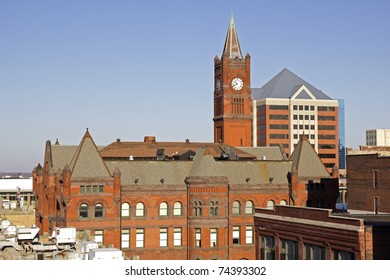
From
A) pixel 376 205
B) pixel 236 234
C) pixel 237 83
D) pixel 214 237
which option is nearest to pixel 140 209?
pixel 214 237

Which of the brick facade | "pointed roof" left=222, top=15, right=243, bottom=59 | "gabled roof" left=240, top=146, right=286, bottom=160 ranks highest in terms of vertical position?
"pointed roof" left=222, top=15, right=243, bottom=59

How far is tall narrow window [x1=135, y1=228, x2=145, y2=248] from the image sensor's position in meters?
74.8

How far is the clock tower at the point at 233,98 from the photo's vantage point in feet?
431

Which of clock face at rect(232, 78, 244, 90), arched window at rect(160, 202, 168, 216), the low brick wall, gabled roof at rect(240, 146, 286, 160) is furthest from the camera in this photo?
clock face at rect(232, 78, 244, 90)

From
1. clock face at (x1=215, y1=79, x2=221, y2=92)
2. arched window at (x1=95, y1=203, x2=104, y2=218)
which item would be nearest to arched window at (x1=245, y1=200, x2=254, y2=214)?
arched window at (x1=95, y1=203, x2=104, y2=218)

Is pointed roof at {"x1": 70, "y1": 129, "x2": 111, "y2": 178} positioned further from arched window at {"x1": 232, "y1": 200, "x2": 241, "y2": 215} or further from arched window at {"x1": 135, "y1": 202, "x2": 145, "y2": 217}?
arched window at {"x1": 232, "y1": 200, "x2": 241, "y2": 215}

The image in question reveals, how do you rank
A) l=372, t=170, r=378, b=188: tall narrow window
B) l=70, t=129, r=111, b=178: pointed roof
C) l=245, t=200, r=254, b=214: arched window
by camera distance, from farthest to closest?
l=245, t=200, r=254, b=214: arched window → l=70, t=129, r=111, b=178: pointed roof → l=372, t=170, r=378, b=188: tall narrow window

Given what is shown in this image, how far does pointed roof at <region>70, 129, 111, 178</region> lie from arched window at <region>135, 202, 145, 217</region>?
16.3ft

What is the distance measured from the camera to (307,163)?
8281cm

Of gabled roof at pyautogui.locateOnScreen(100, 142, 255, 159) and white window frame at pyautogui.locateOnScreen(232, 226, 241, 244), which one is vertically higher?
gabled roof at pyautogui.locateOnScreen(100, 142, 255, 159)

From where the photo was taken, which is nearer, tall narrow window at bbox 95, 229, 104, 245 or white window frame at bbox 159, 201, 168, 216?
tall narrow window at bbox 95, 229, 104, 245

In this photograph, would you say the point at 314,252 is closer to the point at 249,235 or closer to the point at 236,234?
the point at 236,234

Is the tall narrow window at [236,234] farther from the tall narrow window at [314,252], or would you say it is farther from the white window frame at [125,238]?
the tall narrow window at [314,252]
